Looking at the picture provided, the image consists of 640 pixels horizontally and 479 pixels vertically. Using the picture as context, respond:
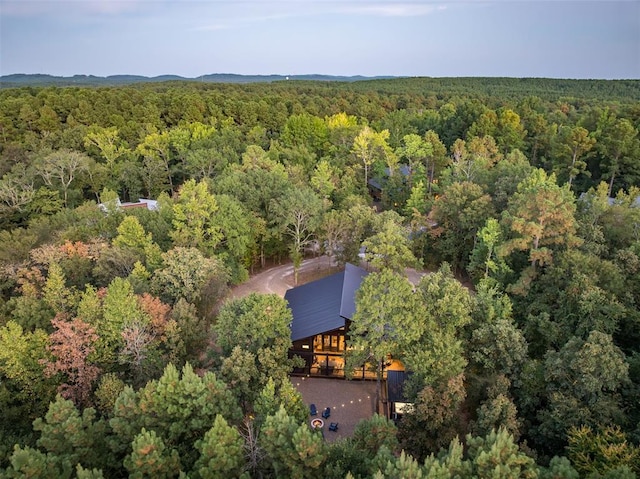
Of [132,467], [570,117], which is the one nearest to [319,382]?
[132,467]

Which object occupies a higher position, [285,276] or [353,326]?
[353,326]

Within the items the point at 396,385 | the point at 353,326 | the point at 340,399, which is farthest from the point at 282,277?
the point at 396,385

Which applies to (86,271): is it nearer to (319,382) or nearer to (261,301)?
(261,301)

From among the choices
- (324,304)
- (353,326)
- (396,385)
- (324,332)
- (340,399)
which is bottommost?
(340,399)

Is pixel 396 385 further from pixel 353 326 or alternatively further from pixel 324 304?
pixel 324 304

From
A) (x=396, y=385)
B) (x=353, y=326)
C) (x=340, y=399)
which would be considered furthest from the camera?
(x=340, y=399)

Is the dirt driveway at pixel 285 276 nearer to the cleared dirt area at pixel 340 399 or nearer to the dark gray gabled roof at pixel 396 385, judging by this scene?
the cleared dirt area at pixel 340 399

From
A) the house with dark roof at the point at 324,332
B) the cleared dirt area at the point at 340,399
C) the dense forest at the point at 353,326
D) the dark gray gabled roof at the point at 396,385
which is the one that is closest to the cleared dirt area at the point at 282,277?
the dense forest at the point at 353,326
